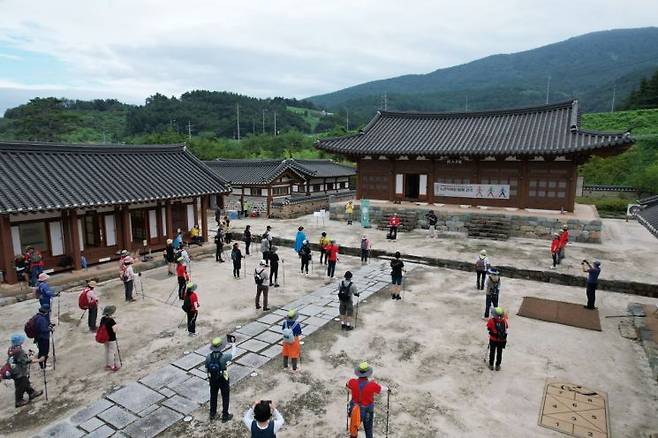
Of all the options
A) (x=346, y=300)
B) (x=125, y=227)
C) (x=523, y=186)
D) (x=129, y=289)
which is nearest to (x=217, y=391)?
(x=346, y=300)

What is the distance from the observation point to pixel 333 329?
1137 centimetres

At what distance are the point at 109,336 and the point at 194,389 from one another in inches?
90.4

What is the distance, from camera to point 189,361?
9.54 metres

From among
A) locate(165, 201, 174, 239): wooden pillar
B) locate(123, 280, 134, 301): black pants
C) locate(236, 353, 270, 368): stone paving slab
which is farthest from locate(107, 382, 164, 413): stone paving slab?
locate(165, 201, 174, 239): wooden pillar

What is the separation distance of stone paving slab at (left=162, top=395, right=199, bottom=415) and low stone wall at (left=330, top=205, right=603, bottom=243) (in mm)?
20115

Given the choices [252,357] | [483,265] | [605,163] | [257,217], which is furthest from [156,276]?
[605,163]

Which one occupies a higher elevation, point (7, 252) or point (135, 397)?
point (7, 252)

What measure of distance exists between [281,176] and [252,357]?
77.5ft

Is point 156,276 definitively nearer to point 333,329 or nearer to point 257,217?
point 333,329

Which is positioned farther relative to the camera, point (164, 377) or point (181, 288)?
point (181, 288)

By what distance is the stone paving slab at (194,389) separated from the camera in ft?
26.6

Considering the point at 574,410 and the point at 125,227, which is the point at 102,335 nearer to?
the point at 574,410

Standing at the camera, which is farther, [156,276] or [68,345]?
[156,276]

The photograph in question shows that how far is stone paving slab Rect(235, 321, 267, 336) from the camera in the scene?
11133 millimetres
